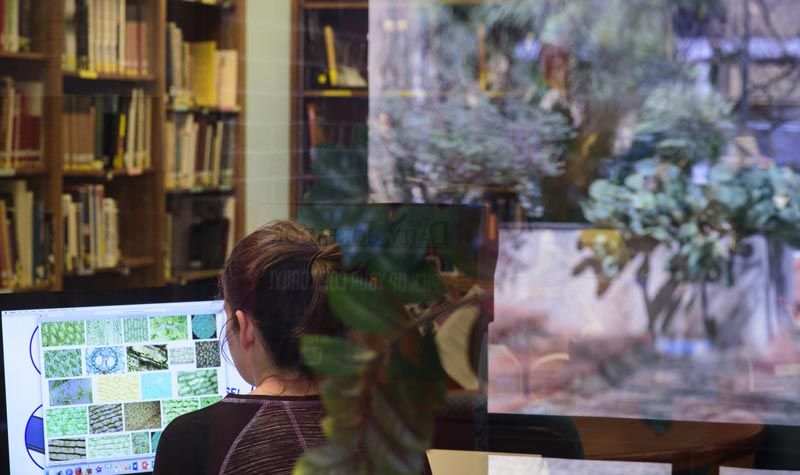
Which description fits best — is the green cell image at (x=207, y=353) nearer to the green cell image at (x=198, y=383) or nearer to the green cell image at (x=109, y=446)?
the green cell image at (x=198, y=383)

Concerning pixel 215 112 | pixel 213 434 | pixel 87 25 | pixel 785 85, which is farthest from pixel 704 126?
pixel 215 112

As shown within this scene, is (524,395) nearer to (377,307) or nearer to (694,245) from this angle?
(694,245)

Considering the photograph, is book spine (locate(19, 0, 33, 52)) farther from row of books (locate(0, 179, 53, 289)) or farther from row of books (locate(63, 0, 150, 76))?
row of books (locate(0, 179, 53, 289))

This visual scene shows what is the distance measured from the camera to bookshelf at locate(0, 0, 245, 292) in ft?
9.93

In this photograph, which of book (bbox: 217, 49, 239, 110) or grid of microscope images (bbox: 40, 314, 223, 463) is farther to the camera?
book (bbox: 217, 49, 239, 110)

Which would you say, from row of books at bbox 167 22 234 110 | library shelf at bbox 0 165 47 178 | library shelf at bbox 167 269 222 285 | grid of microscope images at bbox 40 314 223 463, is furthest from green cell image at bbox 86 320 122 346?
row of books at bbox 167 22 234 110

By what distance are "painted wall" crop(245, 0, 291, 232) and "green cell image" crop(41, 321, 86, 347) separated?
2.25 meters

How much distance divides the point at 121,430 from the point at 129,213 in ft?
7.95

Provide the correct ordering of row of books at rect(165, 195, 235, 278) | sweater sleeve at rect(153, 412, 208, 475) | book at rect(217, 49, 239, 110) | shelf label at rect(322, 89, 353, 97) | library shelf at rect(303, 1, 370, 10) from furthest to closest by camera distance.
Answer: book at rect(217, 49, 239, 110)
row of books at rect(165, 195, 235, 278)
shelf label at rect(322, 89, 353, 97)
library shelf at rect(303, 1, 370, 10)
sweater sleeve at rect(153, 412, 208, 475)

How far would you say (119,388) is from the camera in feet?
3.57

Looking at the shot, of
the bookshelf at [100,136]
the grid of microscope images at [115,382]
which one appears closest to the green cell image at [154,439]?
the grid of microscope images at [115,382]

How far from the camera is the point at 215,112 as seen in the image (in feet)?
12.1

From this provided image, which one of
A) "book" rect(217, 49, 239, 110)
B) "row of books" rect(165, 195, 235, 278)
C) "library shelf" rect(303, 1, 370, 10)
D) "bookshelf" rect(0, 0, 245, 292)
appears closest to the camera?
"library shelf" rect(303, 1, 370, 10)

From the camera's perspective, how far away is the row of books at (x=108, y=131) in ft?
10.4
